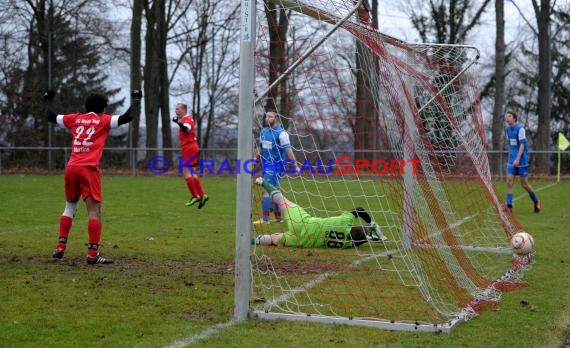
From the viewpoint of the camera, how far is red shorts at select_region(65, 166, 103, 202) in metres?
7.55

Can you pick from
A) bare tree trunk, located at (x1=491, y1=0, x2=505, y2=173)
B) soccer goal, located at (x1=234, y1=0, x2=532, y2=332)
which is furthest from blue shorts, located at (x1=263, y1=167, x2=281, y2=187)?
bare tree trunk, located at (x1=491, y1=0, x2=505, y2=173)

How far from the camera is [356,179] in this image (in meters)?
7.20

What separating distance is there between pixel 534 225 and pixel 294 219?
531 cm

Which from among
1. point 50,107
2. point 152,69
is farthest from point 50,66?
point 50,107

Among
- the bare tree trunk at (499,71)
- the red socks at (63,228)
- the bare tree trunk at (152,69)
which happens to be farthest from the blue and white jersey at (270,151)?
the bare tree trunk at (152,69)

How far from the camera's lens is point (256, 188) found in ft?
22.7

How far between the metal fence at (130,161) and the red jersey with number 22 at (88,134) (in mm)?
18665

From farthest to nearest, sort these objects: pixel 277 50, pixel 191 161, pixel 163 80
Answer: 1. pixel 163 80
2. pixel 191 161
3. pixel 277 50

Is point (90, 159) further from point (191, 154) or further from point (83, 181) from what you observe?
point (191, 154)

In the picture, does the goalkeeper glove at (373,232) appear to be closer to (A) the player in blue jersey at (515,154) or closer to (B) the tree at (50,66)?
(A) the player in blue jersey at (515,154)

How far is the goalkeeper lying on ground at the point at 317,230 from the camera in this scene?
8.46 metres

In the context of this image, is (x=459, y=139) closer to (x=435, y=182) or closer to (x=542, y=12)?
(x=435, y=182)

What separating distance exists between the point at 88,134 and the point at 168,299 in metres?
2.45

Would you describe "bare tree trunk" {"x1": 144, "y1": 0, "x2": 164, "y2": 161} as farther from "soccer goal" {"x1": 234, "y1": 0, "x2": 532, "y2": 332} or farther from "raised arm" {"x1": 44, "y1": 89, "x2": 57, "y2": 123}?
"soccer goal" {"x1": 234, "y1": 0, "x2": 532, "y2": 332}
